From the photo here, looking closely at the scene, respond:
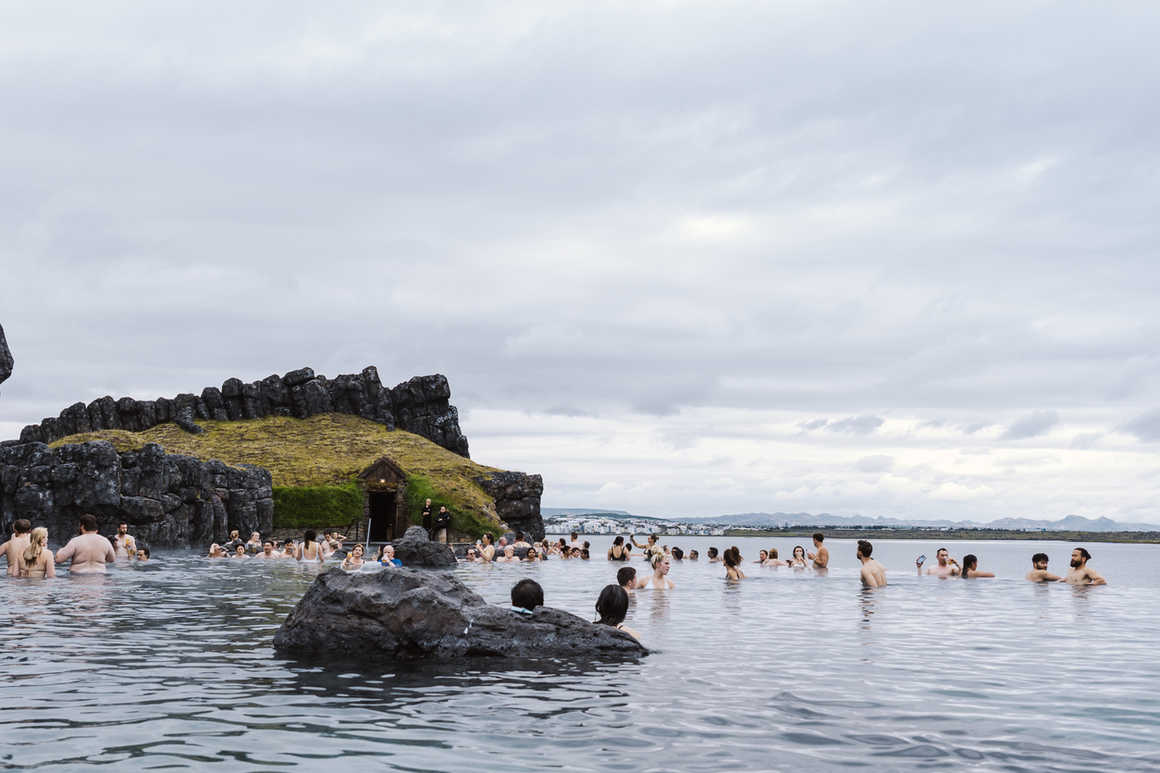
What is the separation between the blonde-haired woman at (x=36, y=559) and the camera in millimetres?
24625

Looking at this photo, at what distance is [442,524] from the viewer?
66.1 metres

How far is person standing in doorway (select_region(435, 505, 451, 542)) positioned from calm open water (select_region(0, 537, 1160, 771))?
146 ft

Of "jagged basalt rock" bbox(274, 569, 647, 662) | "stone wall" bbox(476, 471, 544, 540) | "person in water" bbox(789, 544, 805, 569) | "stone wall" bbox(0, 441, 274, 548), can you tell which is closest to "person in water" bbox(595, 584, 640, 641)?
"jagged basalt rock" bbox(274, 569, 647, 662)

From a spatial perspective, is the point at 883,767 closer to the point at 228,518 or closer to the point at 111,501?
the point at 111,501

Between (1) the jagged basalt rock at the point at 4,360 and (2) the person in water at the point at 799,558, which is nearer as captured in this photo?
(1) the jagged basalt rock at the point at 4,360

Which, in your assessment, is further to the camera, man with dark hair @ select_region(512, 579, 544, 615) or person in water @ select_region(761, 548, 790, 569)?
person in water @ select_region(761, 548, 790, 569)

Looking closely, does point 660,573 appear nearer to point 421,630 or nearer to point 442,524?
point 421,630

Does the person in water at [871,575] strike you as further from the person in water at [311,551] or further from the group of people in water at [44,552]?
the person in water at [311,551]

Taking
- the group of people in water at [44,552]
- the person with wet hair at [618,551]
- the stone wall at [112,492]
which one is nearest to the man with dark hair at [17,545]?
the group of people in water at [44,552]

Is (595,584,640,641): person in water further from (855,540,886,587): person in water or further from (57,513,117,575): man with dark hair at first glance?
(57,513,117,575): man with dark hair

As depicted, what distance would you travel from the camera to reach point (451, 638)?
1369cm

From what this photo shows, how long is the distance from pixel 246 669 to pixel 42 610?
28.2 ft

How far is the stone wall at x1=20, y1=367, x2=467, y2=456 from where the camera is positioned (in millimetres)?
100938

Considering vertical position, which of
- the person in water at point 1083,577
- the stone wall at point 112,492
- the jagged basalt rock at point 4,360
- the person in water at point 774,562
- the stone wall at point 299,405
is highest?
the stone wall at point 299,405
